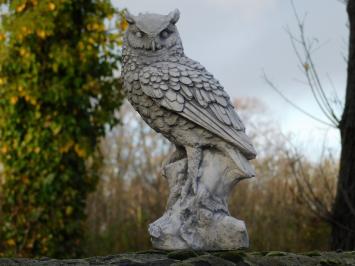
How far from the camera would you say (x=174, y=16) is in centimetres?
380

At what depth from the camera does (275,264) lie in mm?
3482

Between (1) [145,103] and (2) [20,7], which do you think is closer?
(1) [145,103]

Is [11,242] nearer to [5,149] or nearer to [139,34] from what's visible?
[5,149]

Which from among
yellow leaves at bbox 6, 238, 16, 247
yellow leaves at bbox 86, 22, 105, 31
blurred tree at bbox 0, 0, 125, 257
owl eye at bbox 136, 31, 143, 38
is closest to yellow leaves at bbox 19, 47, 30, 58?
blurred tree at bbox 0, 0, 125, 257

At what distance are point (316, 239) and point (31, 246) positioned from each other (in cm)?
334

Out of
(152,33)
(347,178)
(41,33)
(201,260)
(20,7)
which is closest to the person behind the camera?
(201,260)

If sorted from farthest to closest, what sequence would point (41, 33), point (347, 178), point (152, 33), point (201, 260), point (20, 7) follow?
point (20, 7) → point (41, 33) → point (347, 178) → point (152, 33) → point (201, 260)

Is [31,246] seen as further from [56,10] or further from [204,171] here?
[204,171]

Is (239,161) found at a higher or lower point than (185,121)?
lower

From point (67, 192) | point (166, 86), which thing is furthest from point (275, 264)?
point (67, 192)

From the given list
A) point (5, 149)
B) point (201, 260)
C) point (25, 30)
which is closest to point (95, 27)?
point (25, 30)

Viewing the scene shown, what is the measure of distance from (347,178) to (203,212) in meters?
2.54

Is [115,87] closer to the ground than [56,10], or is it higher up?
closer to the ground

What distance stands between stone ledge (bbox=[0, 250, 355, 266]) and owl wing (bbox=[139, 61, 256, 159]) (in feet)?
2.18
